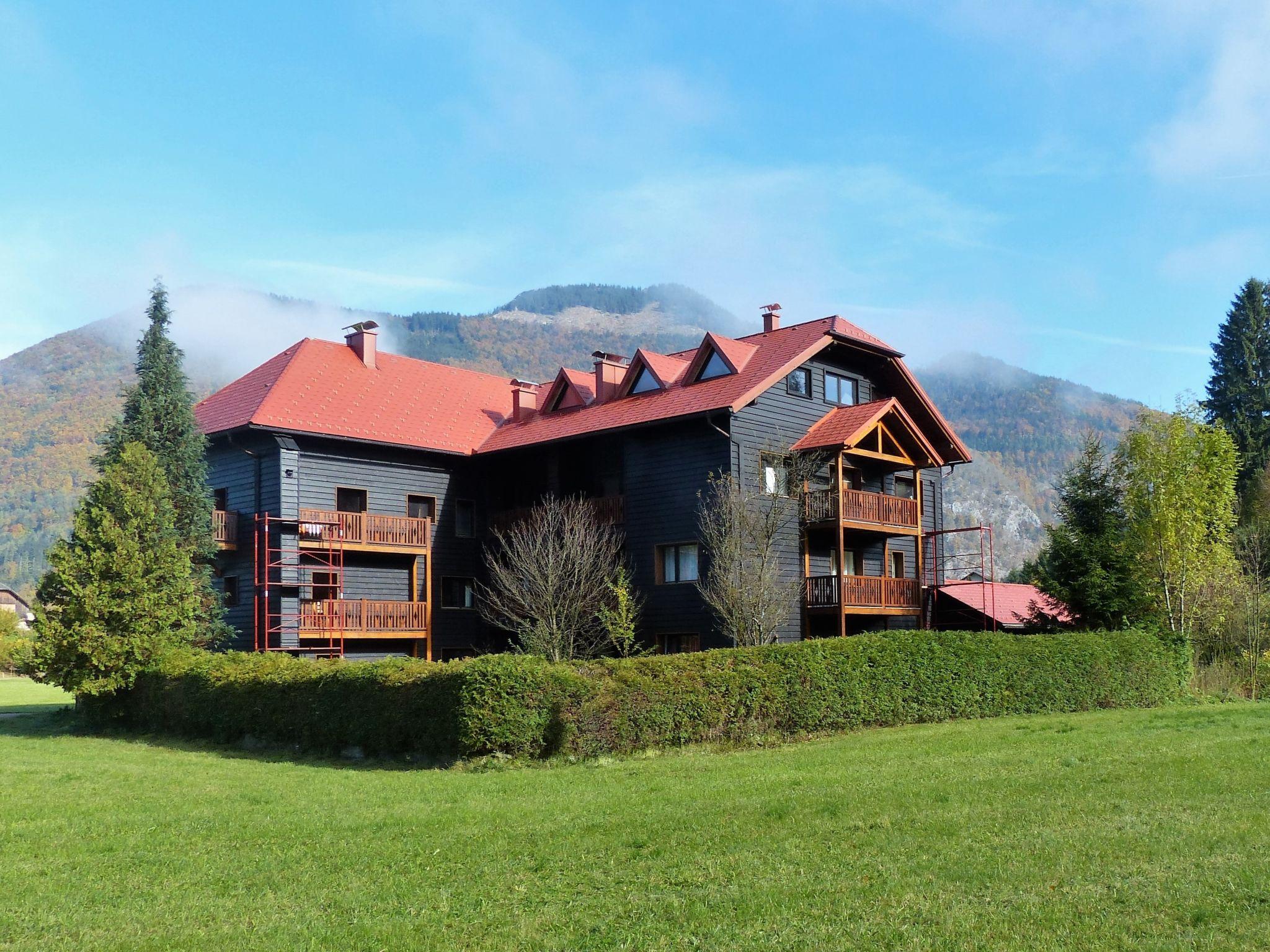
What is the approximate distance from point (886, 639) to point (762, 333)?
13.0 m

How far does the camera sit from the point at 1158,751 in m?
16.1

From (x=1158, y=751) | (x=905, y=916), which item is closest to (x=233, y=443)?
(x=1158, y=751)

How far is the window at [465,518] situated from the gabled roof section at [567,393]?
3601mm

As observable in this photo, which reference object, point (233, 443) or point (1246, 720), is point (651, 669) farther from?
point (233, 443)

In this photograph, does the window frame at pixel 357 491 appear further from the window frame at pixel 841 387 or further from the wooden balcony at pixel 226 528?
the window frame at pixel 841 387

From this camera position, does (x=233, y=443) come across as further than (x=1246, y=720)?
Yes

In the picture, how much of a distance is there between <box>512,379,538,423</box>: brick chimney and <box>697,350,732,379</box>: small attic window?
649cm

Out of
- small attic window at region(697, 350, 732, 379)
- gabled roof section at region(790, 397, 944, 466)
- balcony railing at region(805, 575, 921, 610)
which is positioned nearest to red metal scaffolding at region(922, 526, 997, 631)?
balcony railing at region(805, 575, 921, 610)

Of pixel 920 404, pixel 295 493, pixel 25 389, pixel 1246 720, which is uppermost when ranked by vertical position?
pixel 25 389

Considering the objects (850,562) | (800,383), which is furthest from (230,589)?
(850,562)

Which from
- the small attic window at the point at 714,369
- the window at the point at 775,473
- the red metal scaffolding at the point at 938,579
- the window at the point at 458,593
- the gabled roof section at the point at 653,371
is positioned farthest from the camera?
the window at the point at 458,593

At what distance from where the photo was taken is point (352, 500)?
103 feet

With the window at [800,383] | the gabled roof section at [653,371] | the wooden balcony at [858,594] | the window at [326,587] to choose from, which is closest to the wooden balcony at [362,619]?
the window at [326,587]

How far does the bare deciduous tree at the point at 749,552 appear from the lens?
26.5 metres
